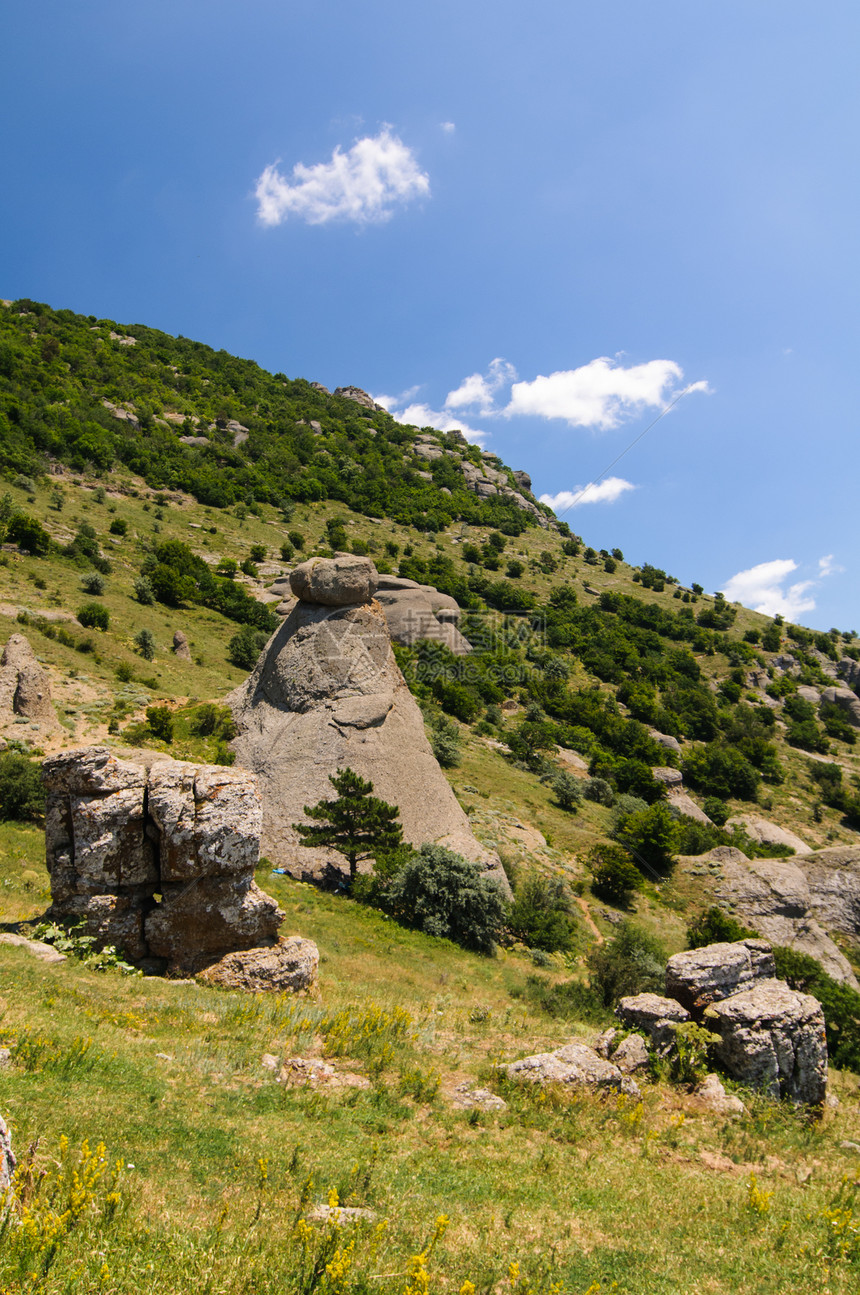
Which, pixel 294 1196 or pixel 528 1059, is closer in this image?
pixel 294 1196

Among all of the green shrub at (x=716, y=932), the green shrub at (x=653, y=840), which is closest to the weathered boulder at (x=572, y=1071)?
the green shrub at (x=716, y=932)

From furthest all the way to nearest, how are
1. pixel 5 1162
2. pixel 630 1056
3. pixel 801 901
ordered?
pixel 801 901, pixel 630 1056, pixel 5 1162

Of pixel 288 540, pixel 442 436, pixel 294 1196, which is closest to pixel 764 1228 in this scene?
pixel 294 1196

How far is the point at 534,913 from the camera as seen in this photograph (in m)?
19.7

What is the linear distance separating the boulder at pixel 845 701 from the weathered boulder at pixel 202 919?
80370 millimetres

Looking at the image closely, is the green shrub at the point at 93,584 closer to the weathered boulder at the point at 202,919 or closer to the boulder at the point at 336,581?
the boulder at the point at 336,581

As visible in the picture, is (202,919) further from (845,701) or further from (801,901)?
(845,701)

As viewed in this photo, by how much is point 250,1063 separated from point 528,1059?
419cm

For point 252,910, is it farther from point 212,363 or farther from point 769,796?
point 212,363

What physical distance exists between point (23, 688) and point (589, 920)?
2220 cm

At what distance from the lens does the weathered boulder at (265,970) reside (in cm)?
1112

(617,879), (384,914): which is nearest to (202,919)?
(384,914)

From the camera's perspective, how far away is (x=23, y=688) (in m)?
21.4

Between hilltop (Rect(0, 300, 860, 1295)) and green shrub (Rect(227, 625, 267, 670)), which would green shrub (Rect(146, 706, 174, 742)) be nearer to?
hilltop (Rect(0, 300, 860, 1295))
